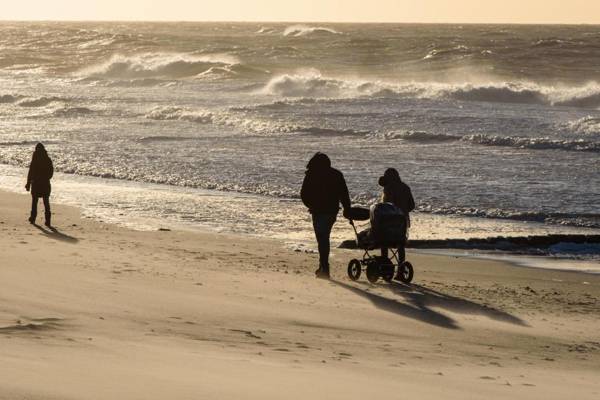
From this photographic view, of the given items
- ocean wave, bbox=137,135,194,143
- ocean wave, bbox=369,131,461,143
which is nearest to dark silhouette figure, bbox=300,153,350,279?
ocean wave, bbox=137,135,194,143

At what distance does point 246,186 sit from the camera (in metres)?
20.6

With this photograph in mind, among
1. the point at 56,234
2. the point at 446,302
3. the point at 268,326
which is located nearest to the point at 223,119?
the point at 56,234

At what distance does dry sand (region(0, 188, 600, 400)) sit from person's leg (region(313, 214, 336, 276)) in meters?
0.26

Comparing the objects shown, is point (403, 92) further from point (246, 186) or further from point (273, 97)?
point (246, 186)

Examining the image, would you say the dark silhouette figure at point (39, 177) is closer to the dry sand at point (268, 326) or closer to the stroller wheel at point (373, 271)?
the dry sand at point (268, 326)

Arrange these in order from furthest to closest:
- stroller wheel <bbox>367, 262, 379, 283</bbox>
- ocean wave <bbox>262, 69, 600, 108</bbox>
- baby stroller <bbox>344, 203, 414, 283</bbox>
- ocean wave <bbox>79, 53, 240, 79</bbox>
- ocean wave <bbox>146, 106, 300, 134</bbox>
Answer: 1. ocean wave <bbox>79, 53, 240, 79</bbox>
2. ocean wave <bbox>262, 69, 600, 108</bbox>
3. ocean wave <bbox>146, 106, 300, 134</bbox>
4. stroller wheel <bbox>367, 262, 379, 283</bbox>
5. baby stroller <bbox>344, 203, 414, 283</bbox>

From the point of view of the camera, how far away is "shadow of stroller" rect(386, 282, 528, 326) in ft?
33.0

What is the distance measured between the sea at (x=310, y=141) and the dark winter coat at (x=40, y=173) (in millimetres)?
508

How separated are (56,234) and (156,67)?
58.6m

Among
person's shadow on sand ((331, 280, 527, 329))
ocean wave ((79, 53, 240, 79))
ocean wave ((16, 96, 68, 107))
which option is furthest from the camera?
ocean wave ((79, 53, 240, 79))

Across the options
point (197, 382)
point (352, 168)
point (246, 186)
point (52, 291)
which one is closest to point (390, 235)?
point (52, 291)

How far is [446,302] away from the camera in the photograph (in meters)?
10.6

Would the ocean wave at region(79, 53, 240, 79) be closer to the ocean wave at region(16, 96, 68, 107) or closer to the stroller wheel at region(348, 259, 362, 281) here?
the ocean wave at region(16, 96, 68, 107)

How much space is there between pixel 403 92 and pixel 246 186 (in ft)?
98.4
